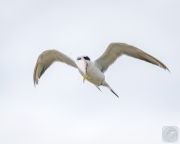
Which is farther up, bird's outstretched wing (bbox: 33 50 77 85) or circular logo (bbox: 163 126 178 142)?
bird's outstretched wing (bbox: 33 50 77 85)

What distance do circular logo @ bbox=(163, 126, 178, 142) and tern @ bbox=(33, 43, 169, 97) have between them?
2657mm

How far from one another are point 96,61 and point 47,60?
2.47 metres

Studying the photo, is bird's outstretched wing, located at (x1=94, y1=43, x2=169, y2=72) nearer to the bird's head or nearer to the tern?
the tern

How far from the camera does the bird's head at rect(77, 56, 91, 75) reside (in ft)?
73.8

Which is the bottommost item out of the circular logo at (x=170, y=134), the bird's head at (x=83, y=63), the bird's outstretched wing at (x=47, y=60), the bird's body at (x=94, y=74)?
the circular logo at (x=170, y=134)

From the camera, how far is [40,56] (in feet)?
80.9

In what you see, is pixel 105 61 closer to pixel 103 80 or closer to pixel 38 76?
pixel 103 80

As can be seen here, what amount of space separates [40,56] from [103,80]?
345cm

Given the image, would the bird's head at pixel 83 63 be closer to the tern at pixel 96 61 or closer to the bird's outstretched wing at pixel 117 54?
the tern at pixel 96 61

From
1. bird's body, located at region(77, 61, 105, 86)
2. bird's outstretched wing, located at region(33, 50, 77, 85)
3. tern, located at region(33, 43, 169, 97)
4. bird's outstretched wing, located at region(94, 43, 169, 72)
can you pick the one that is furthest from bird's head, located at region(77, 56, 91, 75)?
bird's outstretched wing, located at region(33, 50, 77, 85)

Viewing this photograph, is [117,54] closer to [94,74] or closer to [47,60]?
[94,74]

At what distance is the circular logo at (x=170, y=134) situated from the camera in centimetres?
2128

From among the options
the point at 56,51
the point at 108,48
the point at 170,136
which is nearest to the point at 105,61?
the point at 108,48

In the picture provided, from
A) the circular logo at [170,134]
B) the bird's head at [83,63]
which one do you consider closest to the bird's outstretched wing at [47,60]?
the bird's head at [83,63]
